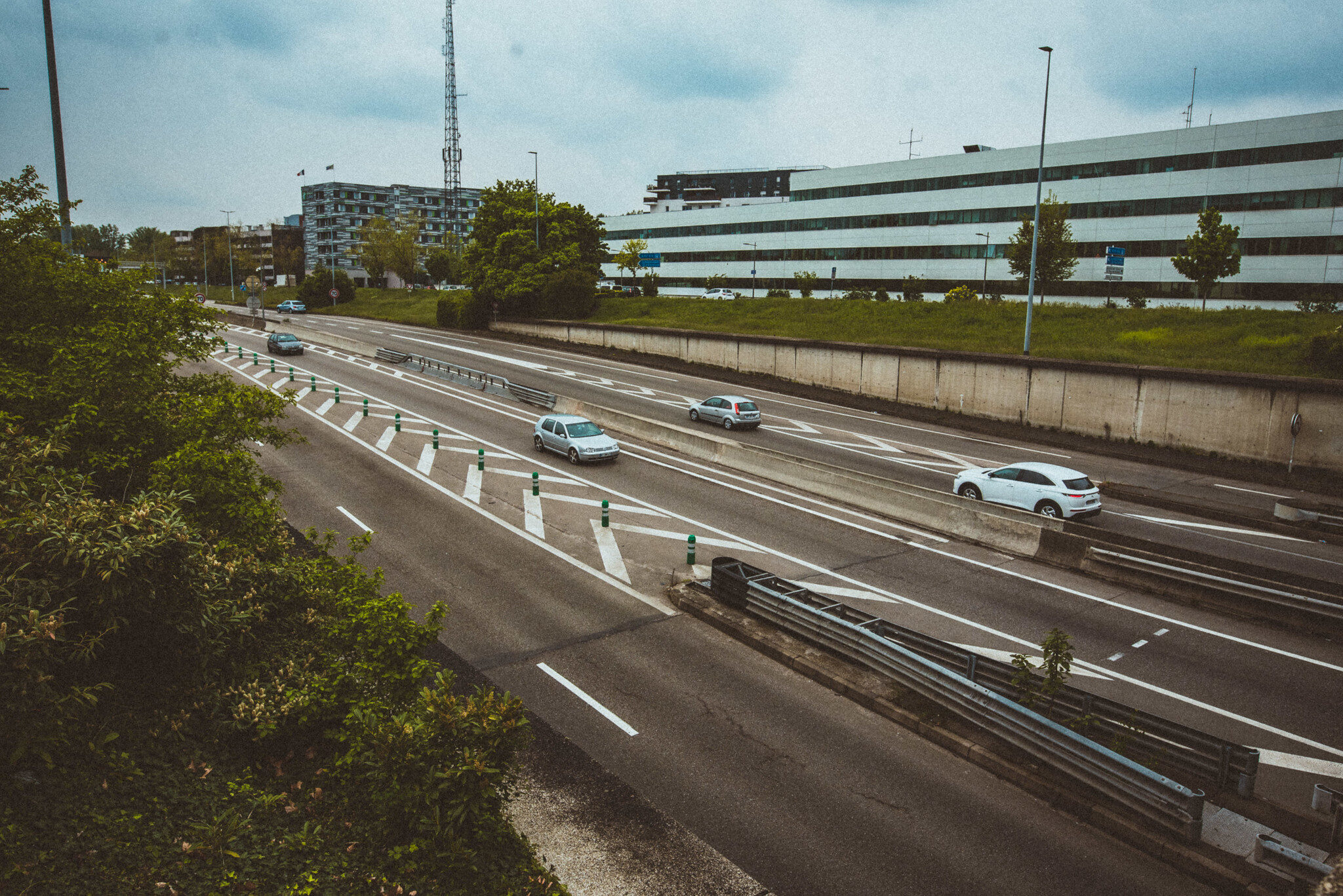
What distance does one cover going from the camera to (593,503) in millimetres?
22438

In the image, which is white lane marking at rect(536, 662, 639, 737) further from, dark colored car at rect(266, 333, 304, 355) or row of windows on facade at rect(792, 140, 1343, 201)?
row of windows on facade at rect(792, 140, 1343, 201)

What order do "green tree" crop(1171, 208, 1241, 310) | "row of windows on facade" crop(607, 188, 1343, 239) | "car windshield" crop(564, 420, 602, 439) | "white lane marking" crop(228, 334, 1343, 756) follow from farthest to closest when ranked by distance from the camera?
"row of windows on facade" crop(607, 188, 1343, 239)
"green tree" crop(1171, 208, 1241, 310)
"car windshield" crop(564, 420, 602, 439)
"white lane marking" crop(228, 334, 1343, 756)

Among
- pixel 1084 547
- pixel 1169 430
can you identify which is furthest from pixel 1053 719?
pixel 1169 430

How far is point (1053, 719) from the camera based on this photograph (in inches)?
404

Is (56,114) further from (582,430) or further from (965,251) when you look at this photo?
(965,251)

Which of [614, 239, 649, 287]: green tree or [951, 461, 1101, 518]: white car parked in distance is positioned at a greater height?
[614, 239, 649, 287]: green tree

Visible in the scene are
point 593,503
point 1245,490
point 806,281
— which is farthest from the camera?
point 806,281

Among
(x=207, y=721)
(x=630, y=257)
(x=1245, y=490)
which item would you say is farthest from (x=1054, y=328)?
(x=630, y=257)

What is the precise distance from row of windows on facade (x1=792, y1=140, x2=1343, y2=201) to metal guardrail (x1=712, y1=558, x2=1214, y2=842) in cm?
6062

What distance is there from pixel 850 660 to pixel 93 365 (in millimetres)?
12522

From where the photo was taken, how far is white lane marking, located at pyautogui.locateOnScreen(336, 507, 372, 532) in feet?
65.2

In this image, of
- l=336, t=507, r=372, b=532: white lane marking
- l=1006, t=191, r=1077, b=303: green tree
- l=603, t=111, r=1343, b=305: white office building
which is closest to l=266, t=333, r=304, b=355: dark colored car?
l=336, t=507, r=372, b=532: white lane marking

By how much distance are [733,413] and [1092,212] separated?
156ft

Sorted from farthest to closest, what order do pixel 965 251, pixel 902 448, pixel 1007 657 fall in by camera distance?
pixel 965 251 → pixel 902 448 → pixel 1007 657
